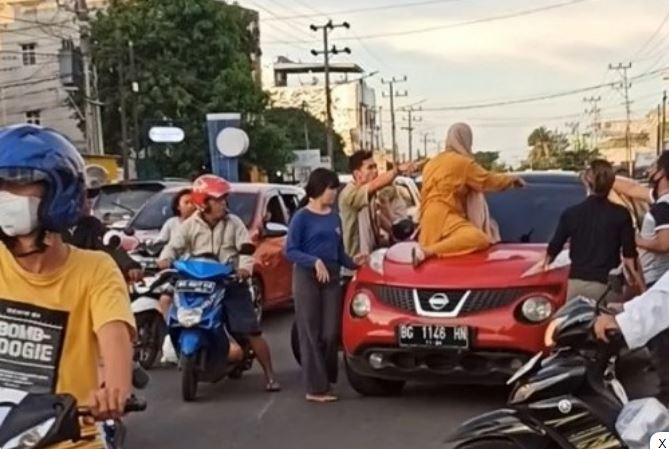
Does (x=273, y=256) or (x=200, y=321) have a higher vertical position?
(x=200, y=321)

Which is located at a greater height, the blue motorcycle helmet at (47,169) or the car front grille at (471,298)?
the blue motorcycle helmet at (47,169)

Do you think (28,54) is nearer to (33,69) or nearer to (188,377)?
(33,69)

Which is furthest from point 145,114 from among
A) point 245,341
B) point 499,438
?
point 499,438

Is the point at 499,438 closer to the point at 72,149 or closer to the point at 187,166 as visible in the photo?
the point at 72,149

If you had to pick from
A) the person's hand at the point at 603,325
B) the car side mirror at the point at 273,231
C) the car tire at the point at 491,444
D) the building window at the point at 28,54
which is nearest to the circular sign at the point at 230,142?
the car side mirror at the point at 273,231

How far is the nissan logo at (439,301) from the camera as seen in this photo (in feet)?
25.6

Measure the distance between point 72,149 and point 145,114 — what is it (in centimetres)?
4705

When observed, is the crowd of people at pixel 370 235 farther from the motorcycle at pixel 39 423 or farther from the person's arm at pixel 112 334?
the motorcycle at pixel 39 423

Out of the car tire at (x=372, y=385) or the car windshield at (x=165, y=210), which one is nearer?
the car tire at (x=372, y=385)

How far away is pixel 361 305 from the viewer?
8281 mm

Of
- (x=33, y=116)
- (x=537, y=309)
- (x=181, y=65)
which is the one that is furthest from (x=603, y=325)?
(x=33, y=116)

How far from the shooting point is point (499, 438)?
14.4 feet

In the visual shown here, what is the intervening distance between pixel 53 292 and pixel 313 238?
5.71 m

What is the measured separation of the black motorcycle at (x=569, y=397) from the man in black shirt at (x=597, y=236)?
3470 millimetres
